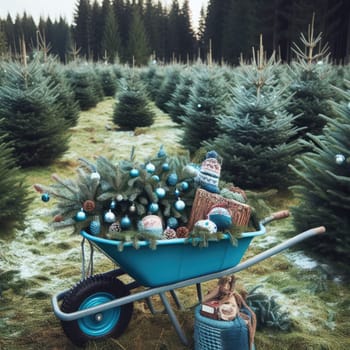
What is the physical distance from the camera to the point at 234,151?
6.26 m

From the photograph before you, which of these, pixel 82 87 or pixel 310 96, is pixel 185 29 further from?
pixel 310 96

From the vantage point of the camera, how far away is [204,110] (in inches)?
331

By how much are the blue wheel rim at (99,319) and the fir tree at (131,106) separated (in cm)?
875

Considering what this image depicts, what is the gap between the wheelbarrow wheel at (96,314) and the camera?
244cm

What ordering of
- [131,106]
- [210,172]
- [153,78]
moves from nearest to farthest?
[210,172] → [131,106] → [153,78]

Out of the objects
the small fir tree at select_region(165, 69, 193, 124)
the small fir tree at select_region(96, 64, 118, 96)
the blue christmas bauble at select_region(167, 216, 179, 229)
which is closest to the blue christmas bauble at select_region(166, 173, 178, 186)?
the blue christmas bauble at select_region(167, 216, 179, 229)

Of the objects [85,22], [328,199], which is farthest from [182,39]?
[328,199]

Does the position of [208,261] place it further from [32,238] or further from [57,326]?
[32,238]

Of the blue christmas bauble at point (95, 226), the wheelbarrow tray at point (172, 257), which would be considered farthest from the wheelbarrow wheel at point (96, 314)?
the blue christmas bauble at point (95, 226)

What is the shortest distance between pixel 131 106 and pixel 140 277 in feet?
29.4

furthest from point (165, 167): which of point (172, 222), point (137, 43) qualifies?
point (137, 43)

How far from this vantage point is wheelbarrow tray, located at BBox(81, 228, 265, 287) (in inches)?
91.5

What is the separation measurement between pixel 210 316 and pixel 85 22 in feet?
175

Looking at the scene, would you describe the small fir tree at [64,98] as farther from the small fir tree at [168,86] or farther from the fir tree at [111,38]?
the fir tree at [111,38]
